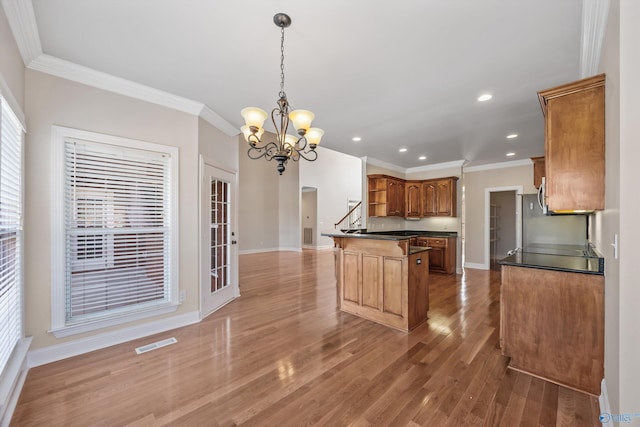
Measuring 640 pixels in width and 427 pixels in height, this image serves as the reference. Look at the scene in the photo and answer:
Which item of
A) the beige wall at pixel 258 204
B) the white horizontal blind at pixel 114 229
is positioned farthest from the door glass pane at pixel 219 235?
the beige wall at pixel 258 204

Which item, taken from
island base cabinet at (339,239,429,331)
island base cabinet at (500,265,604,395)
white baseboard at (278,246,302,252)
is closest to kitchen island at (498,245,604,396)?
island base cabinet at (500,265,604,395)

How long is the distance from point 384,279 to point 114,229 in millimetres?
3001

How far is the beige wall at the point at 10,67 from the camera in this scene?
1750 millimetres

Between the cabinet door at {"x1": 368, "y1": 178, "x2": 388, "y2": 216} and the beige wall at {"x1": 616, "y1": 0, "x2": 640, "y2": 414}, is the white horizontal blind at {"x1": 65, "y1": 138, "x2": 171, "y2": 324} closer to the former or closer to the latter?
the beige wall at {"x1": 616, "y1": 0, "x2": 640, "y2": 414}

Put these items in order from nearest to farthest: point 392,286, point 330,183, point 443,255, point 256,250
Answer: point 392,286 < point 443,255 < point 256,250 < point 330,183

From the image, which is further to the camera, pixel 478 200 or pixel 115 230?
pixel 478 200

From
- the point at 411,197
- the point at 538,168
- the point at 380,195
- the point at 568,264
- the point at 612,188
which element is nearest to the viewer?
Result: the point at 612,188

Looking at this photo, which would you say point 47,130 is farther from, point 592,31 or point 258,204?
point 258,204

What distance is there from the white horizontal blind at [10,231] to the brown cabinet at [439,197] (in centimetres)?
677

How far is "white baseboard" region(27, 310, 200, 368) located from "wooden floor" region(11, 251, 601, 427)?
11cm

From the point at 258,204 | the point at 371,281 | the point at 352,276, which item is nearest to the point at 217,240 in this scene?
the point at 352,276

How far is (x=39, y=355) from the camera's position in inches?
92.4

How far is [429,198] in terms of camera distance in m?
6.63

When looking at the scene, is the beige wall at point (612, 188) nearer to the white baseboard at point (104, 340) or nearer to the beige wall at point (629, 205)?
the beige wall at point (629, 205)
